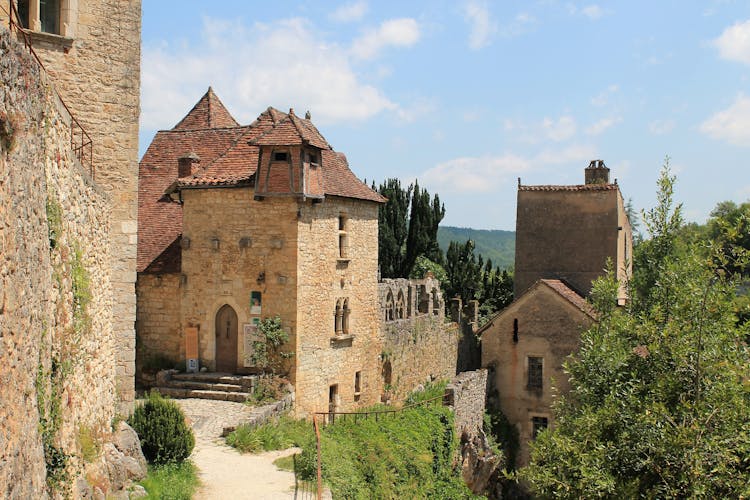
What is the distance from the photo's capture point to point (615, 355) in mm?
11648

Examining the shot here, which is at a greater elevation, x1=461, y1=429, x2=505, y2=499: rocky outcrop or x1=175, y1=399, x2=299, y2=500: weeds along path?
x1=175, y1=399, x2=299, y2=500: weeds along path

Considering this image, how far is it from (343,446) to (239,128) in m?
10.8

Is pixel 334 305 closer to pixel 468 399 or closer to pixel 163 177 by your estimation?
pixel 468 399

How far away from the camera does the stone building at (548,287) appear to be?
81.4 feet

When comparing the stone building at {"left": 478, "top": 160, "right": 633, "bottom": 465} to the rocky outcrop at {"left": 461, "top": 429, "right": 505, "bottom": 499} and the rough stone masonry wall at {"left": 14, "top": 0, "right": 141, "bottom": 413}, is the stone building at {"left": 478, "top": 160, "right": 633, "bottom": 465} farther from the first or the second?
the rough stone masonry wall at {"left": 14, "top": 0, "right": 141, "bottom": 413}

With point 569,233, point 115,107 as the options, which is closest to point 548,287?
point 569,233

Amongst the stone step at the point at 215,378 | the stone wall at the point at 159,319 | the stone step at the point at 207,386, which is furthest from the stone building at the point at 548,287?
the stone wall at the point at 159,319

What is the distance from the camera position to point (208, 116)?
77.5 ft

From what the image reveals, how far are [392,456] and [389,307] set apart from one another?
918 centimetres

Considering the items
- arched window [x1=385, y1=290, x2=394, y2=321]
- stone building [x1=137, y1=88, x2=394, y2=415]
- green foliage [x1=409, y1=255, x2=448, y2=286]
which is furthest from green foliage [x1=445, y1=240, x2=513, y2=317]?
stone building [x1=137, y1=88, x2=394, y2=415]

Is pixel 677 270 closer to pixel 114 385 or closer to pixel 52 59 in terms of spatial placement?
pixel 114 385

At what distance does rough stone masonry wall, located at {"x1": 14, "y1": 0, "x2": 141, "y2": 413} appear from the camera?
12680mm

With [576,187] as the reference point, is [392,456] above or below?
below

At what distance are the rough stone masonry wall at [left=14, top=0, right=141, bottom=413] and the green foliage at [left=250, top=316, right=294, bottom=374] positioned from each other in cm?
587
